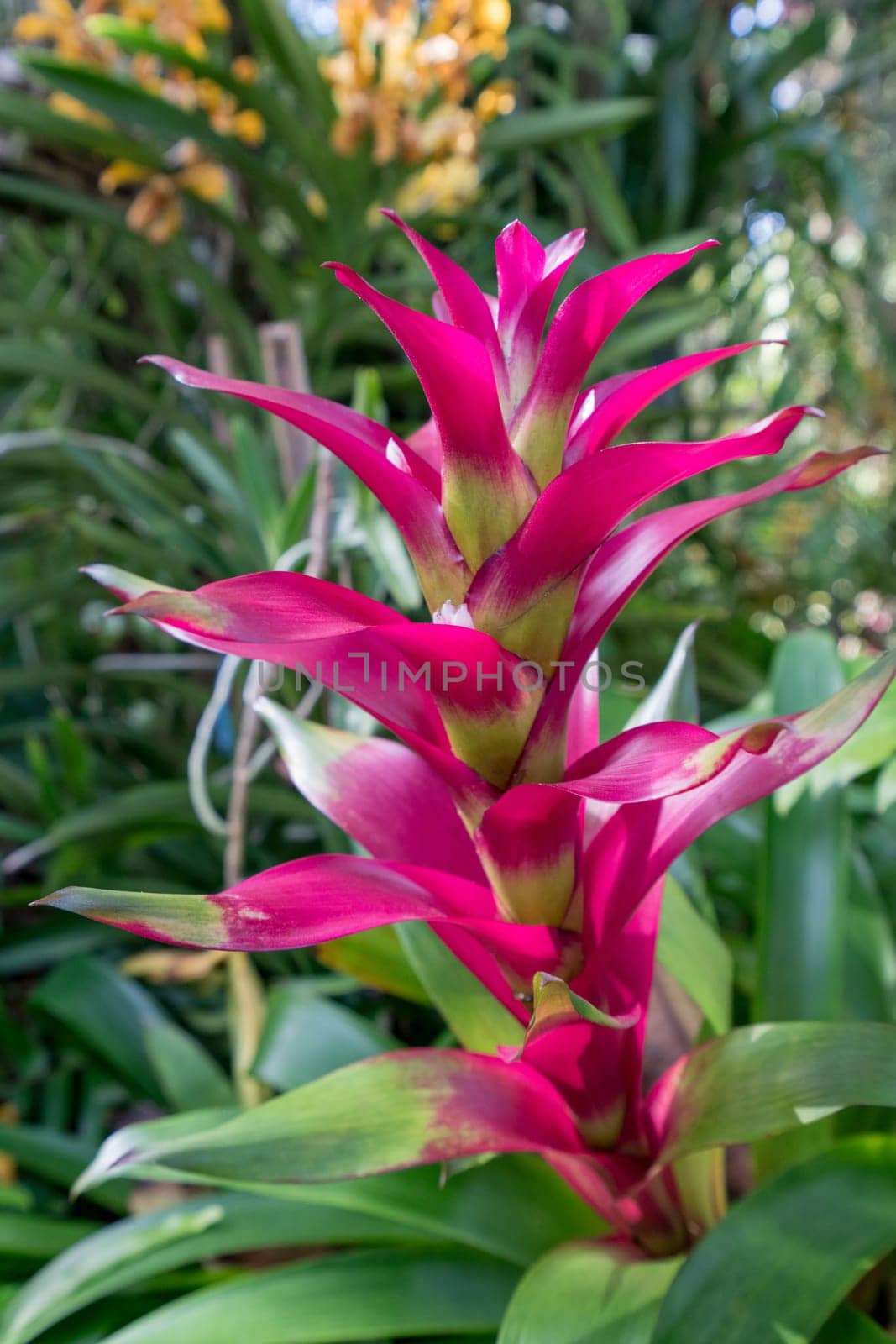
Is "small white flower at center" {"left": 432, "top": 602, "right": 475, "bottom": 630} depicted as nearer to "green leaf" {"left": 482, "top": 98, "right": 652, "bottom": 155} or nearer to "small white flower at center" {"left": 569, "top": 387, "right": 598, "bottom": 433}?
"small white flower at center" {"left": 569, "top": 387, "right": 598, "bottom": 433}

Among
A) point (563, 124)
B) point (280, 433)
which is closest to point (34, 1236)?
point (280, 433)

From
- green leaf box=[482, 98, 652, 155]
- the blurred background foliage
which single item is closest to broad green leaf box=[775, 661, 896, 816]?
the blurred background foliage

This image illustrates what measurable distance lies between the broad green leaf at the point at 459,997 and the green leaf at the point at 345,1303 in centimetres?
10

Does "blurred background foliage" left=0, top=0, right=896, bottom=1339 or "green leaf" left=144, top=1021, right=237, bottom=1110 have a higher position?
"blurred background foliage" left=0, top=0, right=896, bottom=1339

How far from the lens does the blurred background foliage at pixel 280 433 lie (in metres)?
0.58

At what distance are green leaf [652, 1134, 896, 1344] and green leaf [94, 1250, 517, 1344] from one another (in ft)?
0.37

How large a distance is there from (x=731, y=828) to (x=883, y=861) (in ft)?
0.43

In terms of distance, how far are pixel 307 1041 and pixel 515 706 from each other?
1.05ft

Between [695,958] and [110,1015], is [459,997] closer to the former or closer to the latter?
[695,958]

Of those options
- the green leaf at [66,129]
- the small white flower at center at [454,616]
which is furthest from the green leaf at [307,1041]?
the green leaf at [66,129]

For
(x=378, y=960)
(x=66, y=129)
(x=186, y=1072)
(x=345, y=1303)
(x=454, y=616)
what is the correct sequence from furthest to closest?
(x=66, y=129), (x=186, y=1072), (x=378, y=960), (x=345, y=1303), (x=454, y=616)

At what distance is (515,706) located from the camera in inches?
10.9

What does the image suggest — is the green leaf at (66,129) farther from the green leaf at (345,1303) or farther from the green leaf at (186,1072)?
the green leaf at (345,1303)

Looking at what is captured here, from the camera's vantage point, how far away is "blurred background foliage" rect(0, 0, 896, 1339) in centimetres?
58
